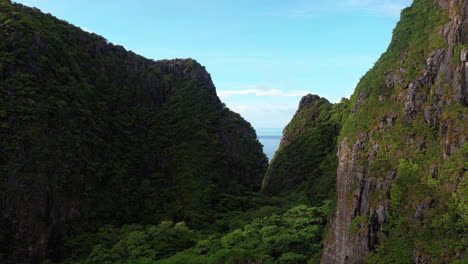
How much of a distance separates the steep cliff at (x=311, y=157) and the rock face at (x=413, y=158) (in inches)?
843

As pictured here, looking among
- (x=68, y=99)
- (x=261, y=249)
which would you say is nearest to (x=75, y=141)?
(x=68, y=99)

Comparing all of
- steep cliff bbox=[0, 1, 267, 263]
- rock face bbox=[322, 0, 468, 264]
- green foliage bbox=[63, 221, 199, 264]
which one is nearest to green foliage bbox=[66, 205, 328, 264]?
green foliage bbox=[63, 221, 199, 264]

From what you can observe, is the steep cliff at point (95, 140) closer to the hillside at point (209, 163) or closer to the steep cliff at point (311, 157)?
the hillside at point (209, 163)

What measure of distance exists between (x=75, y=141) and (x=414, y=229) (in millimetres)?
46213

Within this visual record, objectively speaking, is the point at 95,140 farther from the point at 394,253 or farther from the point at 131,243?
the point at 394,253

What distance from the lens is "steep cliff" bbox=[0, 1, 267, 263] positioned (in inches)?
1730

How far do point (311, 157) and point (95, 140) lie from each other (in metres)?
41.2

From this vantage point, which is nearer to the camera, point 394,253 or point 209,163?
point 394,253

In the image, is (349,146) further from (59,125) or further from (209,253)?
(59,125)

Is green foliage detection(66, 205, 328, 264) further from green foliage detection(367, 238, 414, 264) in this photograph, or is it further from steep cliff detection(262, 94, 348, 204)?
steep cliff detection(262, 94, 348, 204)

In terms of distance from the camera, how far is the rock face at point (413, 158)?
91.4 feet

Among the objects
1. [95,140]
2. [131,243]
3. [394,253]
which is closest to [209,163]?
[95,140]

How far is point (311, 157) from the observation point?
6950 cm

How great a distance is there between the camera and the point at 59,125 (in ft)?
165
